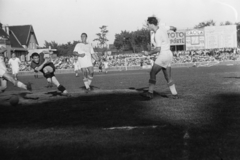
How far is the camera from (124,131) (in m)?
4.78

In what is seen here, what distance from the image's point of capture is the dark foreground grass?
376 centimetres

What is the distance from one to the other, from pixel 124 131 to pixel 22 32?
5932cm

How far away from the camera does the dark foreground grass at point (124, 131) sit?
12.3 ft

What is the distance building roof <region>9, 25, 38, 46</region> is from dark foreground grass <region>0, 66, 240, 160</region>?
176 feet

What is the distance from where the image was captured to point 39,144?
429cm

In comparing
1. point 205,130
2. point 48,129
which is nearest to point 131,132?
point 205,130

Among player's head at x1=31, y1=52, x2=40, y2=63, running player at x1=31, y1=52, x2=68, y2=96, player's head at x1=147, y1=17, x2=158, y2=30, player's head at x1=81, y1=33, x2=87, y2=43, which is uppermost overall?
player's head at x1=147, y1=17, x2=158, y2=30

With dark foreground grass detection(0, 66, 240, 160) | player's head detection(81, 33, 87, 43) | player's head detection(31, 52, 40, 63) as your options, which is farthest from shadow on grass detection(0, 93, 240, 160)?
player's head detection(81, 33, 87, 43)

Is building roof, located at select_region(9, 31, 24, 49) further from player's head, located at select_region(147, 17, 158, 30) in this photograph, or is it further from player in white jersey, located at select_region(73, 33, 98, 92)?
player's head, located at select_region(147, 17, 158, 30)

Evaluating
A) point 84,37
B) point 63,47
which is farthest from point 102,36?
point 84,37

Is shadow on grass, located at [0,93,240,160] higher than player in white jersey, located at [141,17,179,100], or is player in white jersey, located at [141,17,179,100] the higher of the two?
player in white jersey, located at [141,17,179,100]

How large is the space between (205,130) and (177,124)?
0.60m

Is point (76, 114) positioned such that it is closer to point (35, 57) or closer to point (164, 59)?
point (164, 59)

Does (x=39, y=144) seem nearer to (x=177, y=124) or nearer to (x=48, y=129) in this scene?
(x=48, y=129)
